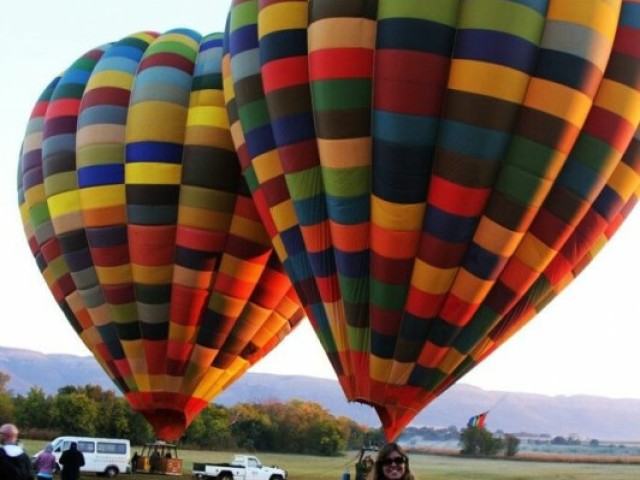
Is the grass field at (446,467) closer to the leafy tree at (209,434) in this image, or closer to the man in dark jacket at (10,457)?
the leafy tree at (209,434)

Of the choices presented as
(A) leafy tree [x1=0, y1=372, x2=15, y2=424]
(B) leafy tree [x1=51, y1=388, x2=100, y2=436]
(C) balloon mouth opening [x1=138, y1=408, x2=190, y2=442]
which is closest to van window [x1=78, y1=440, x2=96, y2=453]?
(C) balloon mouth opening [x1=138, y1=408, x2=190, y2=442]

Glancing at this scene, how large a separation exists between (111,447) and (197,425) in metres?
19.0

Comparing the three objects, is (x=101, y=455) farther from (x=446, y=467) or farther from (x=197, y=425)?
(x=197, y=425)

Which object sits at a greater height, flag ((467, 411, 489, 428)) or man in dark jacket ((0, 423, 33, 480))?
flag ((467, 411, 489, 428))

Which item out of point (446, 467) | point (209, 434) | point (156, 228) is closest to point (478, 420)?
point (156, 228)

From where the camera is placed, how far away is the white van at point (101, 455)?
22125 mm

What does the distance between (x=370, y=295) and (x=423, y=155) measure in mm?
1987

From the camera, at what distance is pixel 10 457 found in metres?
5.05

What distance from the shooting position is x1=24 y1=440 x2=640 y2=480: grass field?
30312mm

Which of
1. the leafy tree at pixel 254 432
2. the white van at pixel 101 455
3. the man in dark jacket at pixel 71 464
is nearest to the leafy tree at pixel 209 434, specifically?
the leafy tree at pixel 254 432

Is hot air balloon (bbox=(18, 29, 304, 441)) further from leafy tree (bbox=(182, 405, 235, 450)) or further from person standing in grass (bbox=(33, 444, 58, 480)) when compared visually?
leafy tree (bbox=(182, 405, 235, 450))

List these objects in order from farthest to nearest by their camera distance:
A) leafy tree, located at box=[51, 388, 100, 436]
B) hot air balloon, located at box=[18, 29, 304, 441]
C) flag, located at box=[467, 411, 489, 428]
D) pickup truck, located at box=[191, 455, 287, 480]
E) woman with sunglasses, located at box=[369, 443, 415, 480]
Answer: leafy tree, located at box=[51, 388, 100, 436], pickup truck, located at box=[191, 455, 287, 480], flag, located at box=[467, 411, 489, 428], hot air balloon, located at box=[18, 29, 304, 441], woman with sunglasses, located at box=[369, 443, 415, 480]

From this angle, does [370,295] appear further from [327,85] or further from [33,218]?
[33,218]

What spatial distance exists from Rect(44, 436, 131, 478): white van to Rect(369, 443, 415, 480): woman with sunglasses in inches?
764
